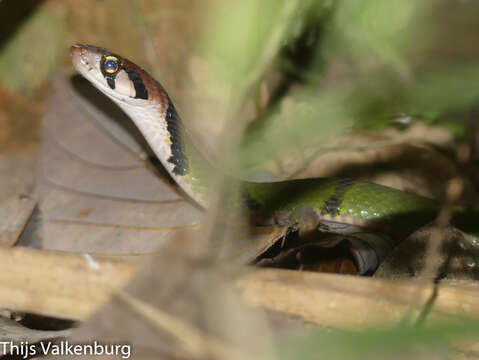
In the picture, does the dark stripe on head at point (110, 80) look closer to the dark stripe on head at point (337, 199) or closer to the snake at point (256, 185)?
the snake at point (256, 185)

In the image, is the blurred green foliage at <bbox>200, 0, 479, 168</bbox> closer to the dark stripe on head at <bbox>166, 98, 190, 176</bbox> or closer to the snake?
the snake

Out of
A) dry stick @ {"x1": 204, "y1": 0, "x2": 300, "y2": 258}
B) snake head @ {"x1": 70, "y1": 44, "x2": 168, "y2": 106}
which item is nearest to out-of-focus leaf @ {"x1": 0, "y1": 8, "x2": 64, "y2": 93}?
snake head @ {"x1": 70, "y1": 44, "x2": 168, "y2": 106}

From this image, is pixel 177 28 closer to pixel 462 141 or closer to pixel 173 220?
pixel 173 220

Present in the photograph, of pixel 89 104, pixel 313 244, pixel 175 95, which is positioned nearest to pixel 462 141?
pixel 313 244

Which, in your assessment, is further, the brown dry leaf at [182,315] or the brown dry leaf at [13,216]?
the brown dry leaf at [13,216]

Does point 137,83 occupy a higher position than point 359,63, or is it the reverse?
point 359,63

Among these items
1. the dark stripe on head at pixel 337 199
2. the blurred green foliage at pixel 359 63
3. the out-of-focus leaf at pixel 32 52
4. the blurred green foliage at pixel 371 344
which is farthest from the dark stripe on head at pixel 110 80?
the blurred green foliage at pixel 371 344

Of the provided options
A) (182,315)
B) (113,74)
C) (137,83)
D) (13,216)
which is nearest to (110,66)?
(113,74)

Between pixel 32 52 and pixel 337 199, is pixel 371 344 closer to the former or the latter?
pixel 337 199
